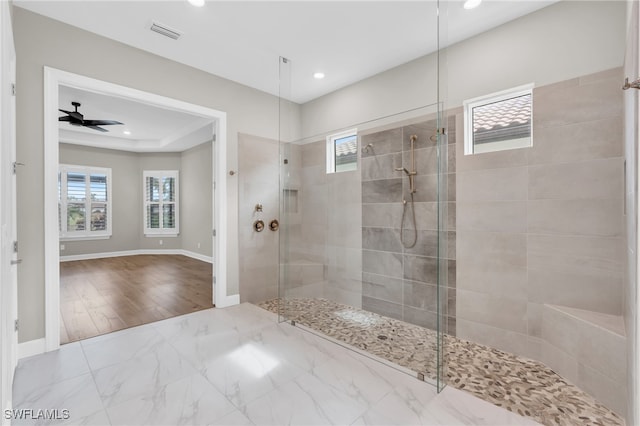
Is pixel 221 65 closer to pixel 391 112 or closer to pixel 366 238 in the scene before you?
pixel 391 112

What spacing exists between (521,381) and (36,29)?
4.61 meters

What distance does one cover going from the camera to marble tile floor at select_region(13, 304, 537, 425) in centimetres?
165

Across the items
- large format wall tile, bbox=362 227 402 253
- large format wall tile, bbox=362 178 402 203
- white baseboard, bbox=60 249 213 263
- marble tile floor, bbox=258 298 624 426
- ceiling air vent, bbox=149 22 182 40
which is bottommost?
marble tile floor, bbox=258 298 624 426

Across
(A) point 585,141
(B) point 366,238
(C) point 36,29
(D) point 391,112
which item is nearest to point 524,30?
(A) point 585,141

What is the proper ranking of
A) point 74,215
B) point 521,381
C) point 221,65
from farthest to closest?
1. point 74,215
2. point 221,65
3. point 521,381

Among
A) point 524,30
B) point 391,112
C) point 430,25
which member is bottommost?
point 391,112

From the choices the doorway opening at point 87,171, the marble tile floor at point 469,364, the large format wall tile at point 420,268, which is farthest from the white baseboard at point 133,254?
the large format wall tile at point 420,268

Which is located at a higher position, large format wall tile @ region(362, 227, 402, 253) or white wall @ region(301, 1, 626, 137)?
white wall @ region(301, 1, 626, 137)

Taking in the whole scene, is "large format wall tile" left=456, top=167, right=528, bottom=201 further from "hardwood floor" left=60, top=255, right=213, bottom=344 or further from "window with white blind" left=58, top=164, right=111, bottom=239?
"window with white blind" left=58, top=164, right=111, bottom=239

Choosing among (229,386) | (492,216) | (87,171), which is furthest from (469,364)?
(87,171)

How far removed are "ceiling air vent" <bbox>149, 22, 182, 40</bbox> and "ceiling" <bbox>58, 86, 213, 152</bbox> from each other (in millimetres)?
1805

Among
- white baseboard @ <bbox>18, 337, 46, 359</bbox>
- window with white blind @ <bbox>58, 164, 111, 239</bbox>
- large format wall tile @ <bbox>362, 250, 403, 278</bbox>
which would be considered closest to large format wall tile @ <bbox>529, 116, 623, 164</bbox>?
large format wall tile @ <bbox>362, 250, 403, 278</bbox>

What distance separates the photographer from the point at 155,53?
2994 millimetres

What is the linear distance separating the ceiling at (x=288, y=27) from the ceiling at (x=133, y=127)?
5.35ft
